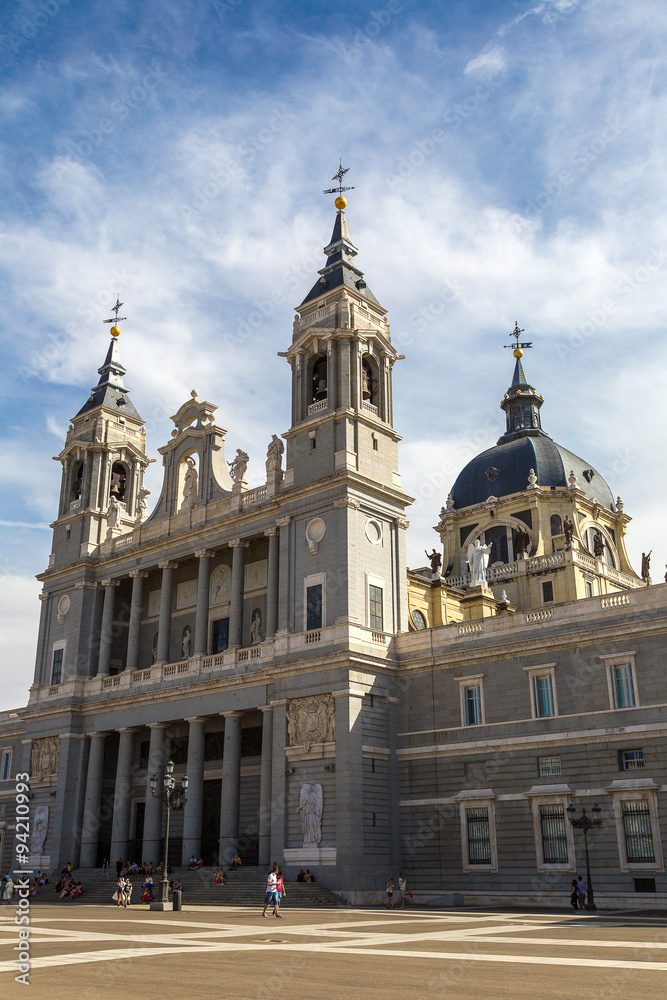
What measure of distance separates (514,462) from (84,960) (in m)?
70.2

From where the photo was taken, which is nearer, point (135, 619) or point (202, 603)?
point (202, 603)

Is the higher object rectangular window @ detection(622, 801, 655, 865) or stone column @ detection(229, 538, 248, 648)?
stone column @ detection(229, 538, 248, 648)

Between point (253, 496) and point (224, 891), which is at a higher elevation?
point (253, 496)

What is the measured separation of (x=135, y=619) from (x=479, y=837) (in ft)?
79.4

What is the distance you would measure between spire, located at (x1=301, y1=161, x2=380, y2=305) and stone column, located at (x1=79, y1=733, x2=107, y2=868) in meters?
27.3

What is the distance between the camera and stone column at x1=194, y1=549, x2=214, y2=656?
163 ft

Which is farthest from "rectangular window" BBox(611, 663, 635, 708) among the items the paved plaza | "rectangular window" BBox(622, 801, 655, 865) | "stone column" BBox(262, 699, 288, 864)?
"stone column" BBox(262, 699, 288, 864)

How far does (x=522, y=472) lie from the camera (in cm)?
8219

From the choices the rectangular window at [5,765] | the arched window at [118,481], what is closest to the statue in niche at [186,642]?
the arched window at [118,481]

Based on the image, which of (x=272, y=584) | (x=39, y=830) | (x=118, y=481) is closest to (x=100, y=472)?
(x=118, y=481)

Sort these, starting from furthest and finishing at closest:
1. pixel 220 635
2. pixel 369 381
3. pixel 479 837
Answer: pixel 220 635, pixel 369 381, pixel 479 837

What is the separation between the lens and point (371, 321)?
49.6 m

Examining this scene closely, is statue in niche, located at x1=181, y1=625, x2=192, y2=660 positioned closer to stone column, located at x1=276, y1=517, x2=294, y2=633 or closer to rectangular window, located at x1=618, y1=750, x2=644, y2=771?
stone column, located at x1=276, y1=517, x2=294, y2=633

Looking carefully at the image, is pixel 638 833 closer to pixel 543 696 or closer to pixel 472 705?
pixel 543 696
